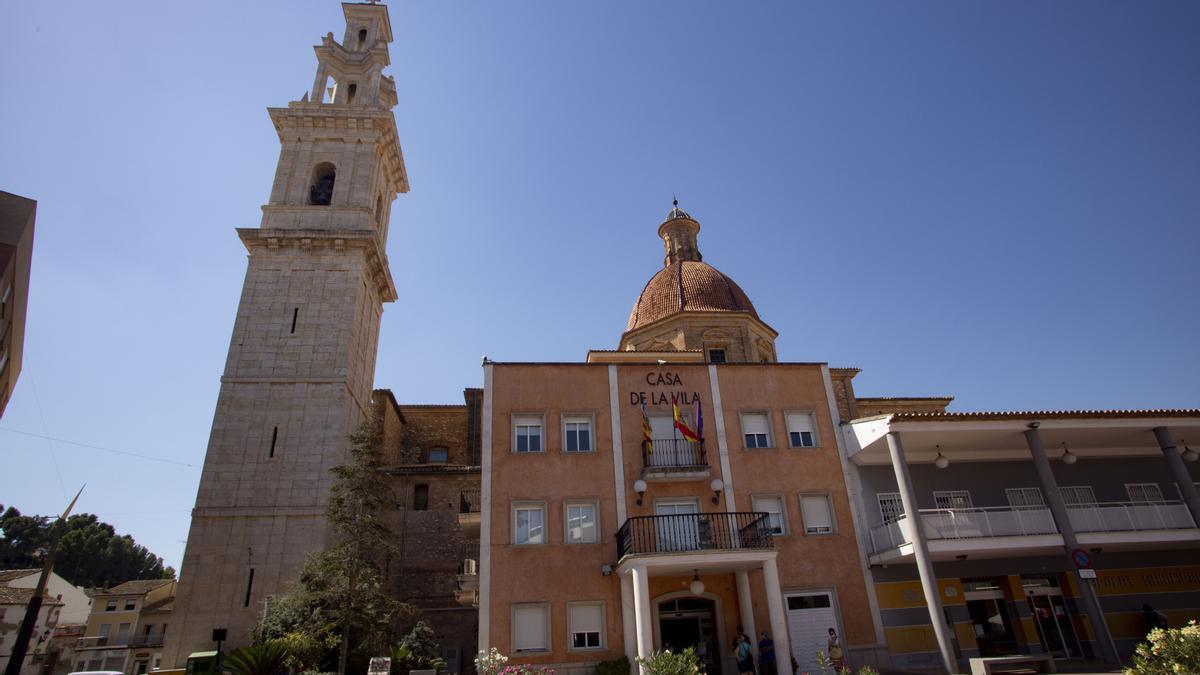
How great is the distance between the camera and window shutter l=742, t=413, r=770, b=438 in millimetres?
19750

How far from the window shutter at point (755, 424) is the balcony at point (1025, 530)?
13.6 ft

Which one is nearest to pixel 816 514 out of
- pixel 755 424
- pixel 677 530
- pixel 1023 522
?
pixel 755 424

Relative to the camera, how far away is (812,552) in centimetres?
1806

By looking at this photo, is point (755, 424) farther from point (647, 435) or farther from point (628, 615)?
point (628, 615)

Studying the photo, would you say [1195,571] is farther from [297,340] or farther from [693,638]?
[297,340]

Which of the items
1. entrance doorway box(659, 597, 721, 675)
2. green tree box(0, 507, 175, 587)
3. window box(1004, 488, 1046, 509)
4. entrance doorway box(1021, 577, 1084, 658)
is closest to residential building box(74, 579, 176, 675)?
green tree box(0, 507, 175, 587)

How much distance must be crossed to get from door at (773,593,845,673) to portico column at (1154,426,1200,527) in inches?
378

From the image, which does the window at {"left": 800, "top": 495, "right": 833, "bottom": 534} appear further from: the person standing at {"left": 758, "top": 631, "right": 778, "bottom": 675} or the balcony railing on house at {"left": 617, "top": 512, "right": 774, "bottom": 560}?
the person standing at {"left": 758, "top": 631, "right": 778, "bottom": 675}

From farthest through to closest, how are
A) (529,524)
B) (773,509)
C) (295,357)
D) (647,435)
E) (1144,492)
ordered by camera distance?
1. (295,357)
2. (1144,492)
3. (647,435)
4. (773,509)
5. (529,524)

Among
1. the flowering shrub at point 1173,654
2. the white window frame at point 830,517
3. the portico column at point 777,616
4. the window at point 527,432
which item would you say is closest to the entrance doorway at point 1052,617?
the white window frame at point 830,517

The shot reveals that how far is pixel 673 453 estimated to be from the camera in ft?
62.1

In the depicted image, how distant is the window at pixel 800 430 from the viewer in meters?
19.7

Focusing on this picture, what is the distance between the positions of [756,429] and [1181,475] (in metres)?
10.9

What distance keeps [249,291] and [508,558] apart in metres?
18.5
